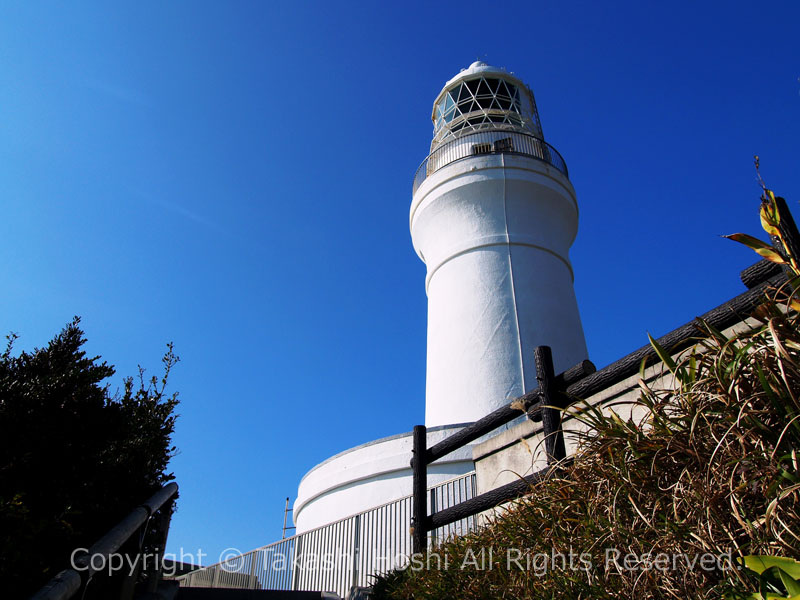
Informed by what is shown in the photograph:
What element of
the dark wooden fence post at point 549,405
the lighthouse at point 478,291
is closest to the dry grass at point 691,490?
the dark wooden fence post at point 549,405

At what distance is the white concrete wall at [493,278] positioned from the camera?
11367 mm

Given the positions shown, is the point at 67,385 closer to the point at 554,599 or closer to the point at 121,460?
the point at 121,460

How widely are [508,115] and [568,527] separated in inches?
597

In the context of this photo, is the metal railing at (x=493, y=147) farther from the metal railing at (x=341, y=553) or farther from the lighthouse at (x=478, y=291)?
the metal railing at (x=341, y=553)

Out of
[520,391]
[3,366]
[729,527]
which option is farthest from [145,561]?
[520,391]

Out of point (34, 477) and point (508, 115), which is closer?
point (34, 477)

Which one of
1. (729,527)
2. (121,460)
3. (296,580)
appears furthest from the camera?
(296,580)

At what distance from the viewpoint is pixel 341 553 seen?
322 inches

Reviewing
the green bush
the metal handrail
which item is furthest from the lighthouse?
the metal handrail

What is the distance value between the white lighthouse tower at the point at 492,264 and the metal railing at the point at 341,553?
11.5 ft

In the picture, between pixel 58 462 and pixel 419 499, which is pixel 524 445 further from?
pixel 58 462

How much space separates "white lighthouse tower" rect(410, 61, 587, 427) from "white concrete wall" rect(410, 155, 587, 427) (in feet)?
0.07

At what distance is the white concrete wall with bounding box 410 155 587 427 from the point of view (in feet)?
37.3

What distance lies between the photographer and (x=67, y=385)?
4.55 metres
